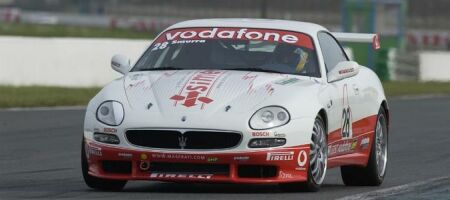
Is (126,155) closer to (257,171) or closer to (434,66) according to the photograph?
(257,171)

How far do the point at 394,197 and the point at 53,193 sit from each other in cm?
226

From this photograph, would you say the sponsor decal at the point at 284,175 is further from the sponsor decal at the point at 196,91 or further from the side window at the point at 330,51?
the side window at the point at 330,51

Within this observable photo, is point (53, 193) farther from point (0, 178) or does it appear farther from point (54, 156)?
point (54, 156)

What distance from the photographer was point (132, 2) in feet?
234

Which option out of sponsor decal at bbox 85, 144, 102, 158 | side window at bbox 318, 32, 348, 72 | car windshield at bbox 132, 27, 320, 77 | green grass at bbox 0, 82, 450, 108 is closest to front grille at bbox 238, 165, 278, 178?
sponsor decal at bbox 85, 144, 102, 158

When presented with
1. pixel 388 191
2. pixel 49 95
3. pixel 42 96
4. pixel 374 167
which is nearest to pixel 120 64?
pixel 374 167

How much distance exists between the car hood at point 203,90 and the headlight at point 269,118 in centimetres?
8

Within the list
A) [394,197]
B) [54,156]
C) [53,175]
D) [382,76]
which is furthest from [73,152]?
[382,76]

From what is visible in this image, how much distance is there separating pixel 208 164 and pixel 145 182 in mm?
1743

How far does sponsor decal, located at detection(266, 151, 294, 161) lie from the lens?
8.77 meters

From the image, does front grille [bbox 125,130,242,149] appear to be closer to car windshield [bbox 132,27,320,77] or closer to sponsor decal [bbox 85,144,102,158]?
sponsor decal [bbox 85,144,102,158]

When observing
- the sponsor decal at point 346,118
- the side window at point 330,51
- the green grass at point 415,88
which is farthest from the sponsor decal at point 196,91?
the green grass at point 415,88

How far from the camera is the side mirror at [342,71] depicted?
9.87 metres

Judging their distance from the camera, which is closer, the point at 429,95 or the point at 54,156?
the point at 54,156
